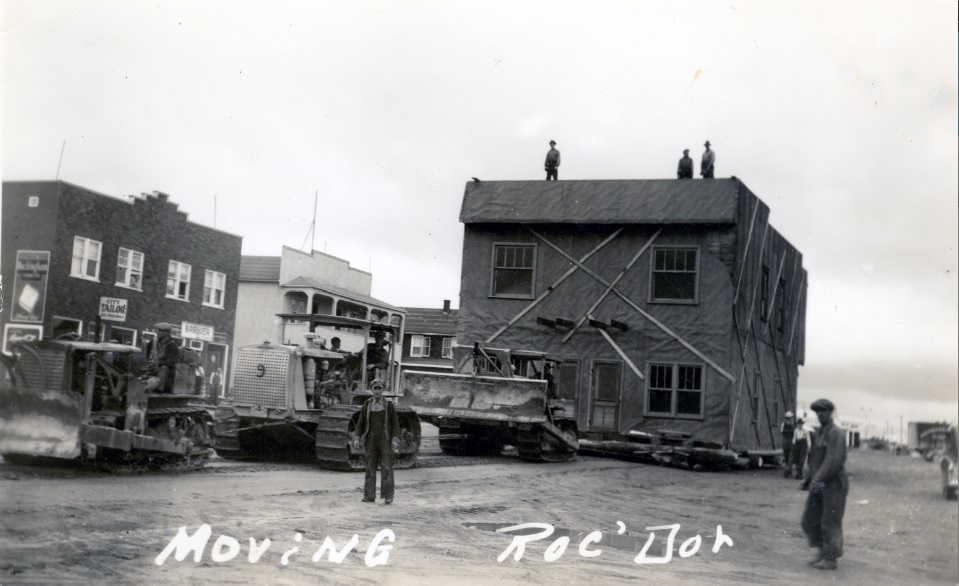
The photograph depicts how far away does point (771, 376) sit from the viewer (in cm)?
1041

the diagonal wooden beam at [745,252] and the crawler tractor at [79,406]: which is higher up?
the diagonal wooden beam at [745,252]

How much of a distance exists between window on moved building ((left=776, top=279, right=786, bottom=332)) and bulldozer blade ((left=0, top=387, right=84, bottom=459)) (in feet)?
26.8

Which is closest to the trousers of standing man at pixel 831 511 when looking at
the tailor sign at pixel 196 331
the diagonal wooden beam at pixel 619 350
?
the diagonal wooden beam at pixel 619 350

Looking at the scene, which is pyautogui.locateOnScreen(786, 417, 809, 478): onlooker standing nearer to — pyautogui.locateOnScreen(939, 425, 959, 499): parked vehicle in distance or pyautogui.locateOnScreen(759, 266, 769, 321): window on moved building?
pyautogui.locateOnScreen(939, 425, 959, 499): parked vehicle in distance

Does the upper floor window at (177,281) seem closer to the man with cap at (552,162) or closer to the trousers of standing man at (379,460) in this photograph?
the trousers of standing man at (379,460)

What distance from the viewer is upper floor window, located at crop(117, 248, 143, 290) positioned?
324 inches

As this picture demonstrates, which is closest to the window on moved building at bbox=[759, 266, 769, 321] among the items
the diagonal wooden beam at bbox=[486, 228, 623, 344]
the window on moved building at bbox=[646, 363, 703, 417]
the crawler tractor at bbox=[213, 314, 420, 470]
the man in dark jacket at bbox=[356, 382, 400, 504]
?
the window on moved building at bbox=[646, 363, 703, 417]

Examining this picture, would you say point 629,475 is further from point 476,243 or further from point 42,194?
point 42,194

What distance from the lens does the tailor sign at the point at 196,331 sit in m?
8.91

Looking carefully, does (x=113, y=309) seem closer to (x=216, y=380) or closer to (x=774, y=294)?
(x=216, y=380)

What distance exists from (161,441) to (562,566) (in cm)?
550

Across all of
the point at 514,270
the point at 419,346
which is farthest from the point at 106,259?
the point at 419,346

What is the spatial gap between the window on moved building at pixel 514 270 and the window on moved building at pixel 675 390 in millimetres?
2508

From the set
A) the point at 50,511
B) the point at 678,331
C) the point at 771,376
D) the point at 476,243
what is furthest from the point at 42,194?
the point at 771,376
